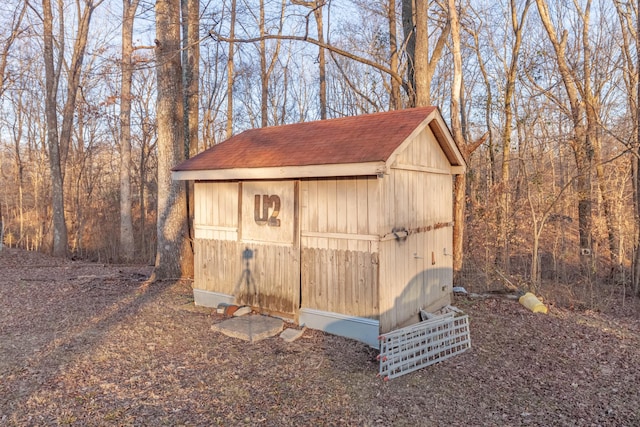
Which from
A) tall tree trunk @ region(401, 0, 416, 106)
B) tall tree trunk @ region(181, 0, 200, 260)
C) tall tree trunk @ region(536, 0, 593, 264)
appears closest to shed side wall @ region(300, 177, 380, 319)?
tall tree trunk @ region(401, 0, 416, 106)

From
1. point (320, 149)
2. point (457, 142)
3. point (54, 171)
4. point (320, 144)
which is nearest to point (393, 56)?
point (457, 142)

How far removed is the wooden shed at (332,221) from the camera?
5.38 meters

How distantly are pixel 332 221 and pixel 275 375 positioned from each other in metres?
2.10

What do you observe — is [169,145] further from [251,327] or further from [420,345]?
[420,345]

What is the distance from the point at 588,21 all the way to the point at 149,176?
69.1 feet

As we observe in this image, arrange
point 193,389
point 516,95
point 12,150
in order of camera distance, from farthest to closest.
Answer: point 12,150 < point 516,95 < point 193,389

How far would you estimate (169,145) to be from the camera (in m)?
8.67

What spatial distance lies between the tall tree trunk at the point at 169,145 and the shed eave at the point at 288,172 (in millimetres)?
1833

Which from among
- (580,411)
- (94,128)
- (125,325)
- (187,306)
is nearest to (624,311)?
(580,411)

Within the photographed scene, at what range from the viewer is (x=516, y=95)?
16141 millimetres

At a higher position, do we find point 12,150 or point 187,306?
Result: point 12,150

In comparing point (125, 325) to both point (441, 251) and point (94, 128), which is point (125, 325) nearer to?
point (441, 251)

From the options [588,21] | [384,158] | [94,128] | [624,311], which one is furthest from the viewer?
[94,128]

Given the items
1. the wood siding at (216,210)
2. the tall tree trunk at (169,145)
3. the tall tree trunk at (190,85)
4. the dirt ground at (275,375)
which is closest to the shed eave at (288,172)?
the wood siding at (216,210)
